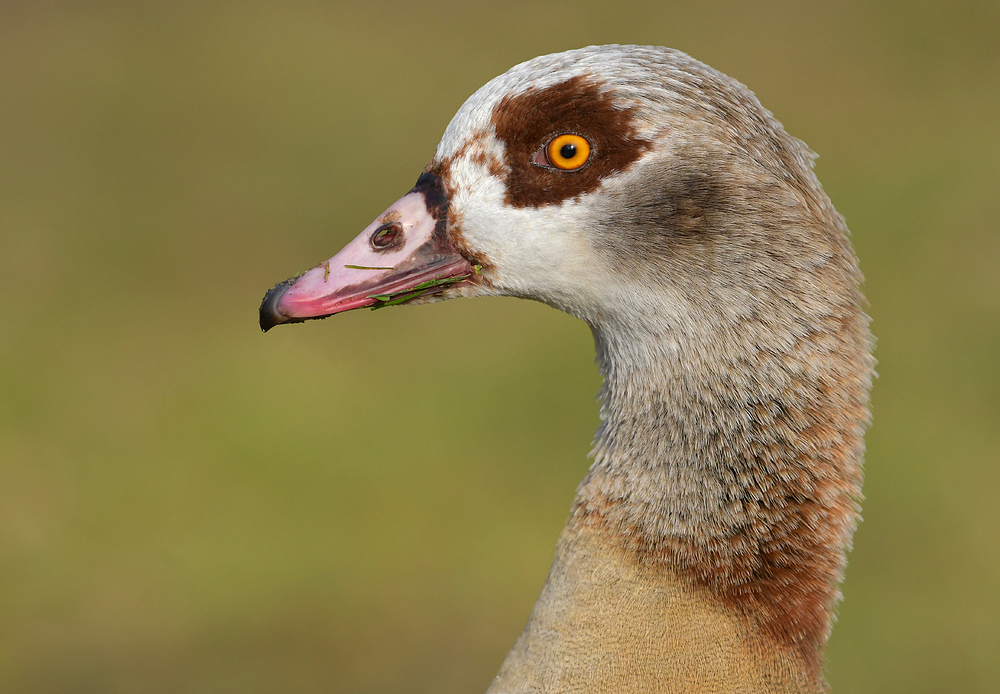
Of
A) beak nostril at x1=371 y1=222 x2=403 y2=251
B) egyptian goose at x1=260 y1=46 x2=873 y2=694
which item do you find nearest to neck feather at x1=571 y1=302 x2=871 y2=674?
egyptian goose at x1=260 y1=46 x2=873 y2=694

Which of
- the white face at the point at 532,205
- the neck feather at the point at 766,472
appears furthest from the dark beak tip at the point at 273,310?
the neck feather at the point at 766,472

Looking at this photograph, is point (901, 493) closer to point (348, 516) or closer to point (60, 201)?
point (348, 516)

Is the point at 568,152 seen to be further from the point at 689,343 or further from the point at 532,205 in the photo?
the point at 689,343

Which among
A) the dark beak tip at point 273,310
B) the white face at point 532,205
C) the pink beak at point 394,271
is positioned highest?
the white face at point 532,205

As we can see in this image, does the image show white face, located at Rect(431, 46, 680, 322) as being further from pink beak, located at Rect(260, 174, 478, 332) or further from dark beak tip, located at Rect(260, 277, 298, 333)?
dark beak tip, located at Rect(260, 277, 298, 333)

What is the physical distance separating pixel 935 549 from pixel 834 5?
21.9 ft

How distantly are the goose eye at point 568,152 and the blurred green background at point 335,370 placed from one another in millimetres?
2901

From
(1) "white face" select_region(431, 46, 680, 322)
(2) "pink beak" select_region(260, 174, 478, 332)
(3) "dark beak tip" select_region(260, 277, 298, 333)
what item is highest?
(1) "white face" select_region(431, 46, 680, 322)

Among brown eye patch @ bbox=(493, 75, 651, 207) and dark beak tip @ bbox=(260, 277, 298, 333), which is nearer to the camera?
brown eye patch @ bbox=(493, 75, 651, 207)

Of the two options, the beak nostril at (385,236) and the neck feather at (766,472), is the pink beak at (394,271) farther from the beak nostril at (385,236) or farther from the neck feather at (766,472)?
the neck feather at (766,472)

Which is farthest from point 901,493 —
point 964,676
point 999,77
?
point 999,77

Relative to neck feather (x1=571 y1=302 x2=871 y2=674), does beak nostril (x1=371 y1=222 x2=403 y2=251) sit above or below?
above

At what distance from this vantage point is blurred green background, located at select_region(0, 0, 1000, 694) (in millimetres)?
4234

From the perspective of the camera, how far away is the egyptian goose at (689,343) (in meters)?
1.70
